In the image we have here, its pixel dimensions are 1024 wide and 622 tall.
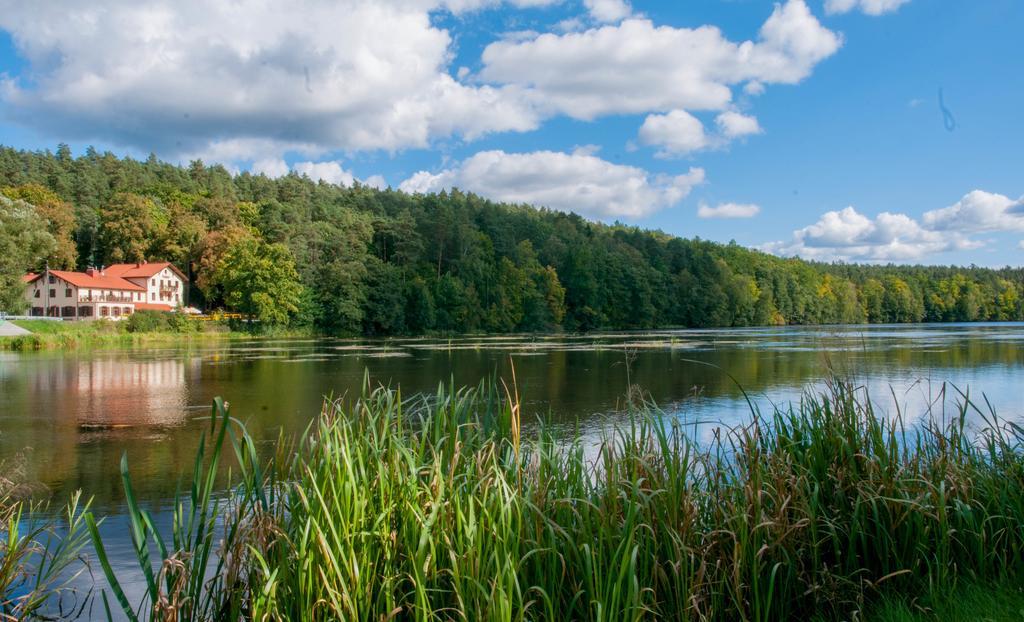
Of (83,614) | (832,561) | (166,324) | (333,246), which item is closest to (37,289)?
(166,324)

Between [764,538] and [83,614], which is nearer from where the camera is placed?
[764,538]

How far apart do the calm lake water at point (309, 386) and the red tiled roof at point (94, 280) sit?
34.4 metres

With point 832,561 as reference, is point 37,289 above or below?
above

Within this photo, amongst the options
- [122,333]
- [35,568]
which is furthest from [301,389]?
[122,333]

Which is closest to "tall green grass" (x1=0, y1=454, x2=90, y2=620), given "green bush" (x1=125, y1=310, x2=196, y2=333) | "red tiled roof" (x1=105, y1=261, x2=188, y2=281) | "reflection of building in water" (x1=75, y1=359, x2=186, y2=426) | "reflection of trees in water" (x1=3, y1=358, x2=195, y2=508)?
"reflection of trees in water" (x1=3, y1=358, x2=195, y2=508)

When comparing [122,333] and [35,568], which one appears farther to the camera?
[122,333]

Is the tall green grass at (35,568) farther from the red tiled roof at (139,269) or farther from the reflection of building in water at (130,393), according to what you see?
the red tiled roof at (139,269)

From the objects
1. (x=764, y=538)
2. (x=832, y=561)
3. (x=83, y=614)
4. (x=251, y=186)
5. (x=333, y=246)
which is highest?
(x=251, y=186)

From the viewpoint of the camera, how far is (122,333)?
4984 cm

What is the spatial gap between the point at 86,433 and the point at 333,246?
60.1 meters

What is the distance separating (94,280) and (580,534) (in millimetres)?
77374

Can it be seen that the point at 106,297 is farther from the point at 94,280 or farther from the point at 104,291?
the point at 94,280

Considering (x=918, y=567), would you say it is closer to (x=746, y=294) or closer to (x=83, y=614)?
(x=83, y=614)

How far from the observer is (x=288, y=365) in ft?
101
